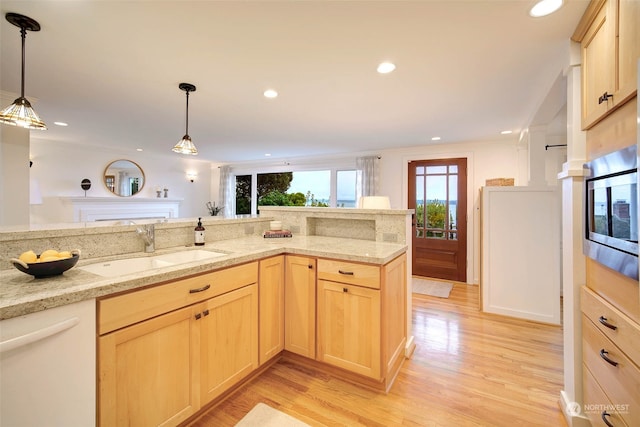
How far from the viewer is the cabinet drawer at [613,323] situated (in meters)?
1.05

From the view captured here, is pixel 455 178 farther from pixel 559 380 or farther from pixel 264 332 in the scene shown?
pixel 264 332

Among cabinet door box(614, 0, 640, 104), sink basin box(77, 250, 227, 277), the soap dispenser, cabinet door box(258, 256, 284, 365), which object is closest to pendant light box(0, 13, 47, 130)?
sink basin box(77, 250, 227, 277)

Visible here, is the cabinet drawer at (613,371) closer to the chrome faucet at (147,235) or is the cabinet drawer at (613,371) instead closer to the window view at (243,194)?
the chrome faucet at (147,235)

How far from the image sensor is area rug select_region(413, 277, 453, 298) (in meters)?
Answer: 3.98

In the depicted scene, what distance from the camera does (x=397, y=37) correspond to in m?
1.74

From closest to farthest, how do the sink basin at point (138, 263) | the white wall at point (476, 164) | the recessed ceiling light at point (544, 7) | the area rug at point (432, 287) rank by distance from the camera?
1. the recessed ceiling light at point (544, 7)
2. the sink basin at point (138, 263)
3. the area rug at point (432, 287)
4. the white wall at point (476, 164)

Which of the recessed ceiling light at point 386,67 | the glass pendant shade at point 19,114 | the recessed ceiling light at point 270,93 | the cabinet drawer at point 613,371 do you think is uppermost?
the recessed ceiling light at point 270,93

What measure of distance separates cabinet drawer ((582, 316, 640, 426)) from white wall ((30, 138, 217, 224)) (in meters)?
6.98

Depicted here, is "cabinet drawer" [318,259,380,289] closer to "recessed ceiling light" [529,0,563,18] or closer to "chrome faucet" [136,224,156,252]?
"chrome faucet" [136,224,156,252]

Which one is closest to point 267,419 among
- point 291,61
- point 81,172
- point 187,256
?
point 187,256

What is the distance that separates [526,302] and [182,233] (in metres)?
3.68

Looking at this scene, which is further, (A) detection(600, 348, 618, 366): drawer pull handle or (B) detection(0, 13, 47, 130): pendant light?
(B) detection(0, 13, 47, 130): pendant light

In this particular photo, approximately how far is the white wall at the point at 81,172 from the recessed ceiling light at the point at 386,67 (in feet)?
17.9

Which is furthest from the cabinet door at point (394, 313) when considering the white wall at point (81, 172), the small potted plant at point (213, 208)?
the small potted plant at point (213, 208)
